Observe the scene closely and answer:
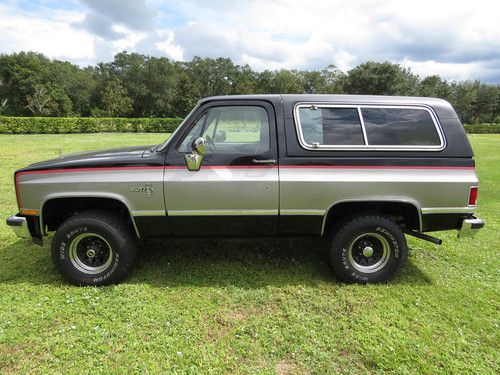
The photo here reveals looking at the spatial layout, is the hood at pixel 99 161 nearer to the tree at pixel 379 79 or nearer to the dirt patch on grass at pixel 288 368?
the dirt patch on grass at pixel 288 368

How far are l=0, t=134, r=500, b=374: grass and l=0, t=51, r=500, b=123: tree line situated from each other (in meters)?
57.1

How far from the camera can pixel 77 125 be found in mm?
30547

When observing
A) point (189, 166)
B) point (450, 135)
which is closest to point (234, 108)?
point (189, 166)

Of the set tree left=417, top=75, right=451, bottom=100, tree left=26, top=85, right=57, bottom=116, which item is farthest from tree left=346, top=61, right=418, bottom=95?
tree left=26, top=85, right=57, bottom=116

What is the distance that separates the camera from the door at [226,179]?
144 inches

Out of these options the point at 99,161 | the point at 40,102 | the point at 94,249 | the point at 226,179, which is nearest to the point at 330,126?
the point at 226,179

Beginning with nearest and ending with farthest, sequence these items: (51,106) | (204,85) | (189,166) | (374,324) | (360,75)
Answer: (374,324)
(189,166)
(51,106)
(360,75)
(204,85)

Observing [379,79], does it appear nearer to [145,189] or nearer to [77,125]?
[77,125]

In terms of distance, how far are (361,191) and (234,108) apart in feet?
5.40

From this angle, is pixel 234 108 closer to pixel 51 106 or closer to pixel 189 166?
pixel 189 166

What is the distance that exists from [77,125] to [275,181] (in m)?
31.5

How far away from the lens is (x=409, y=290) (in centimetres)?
391

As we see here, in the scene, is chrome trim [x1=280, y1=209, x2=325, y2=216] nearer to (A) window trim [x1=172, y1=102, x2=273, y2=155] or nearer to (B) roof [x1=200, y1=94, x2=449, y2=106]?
(A) window trim [x1=172, y1=102, x2=273, y2=155]

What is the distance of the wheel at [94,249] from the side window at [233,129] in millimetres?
1148
